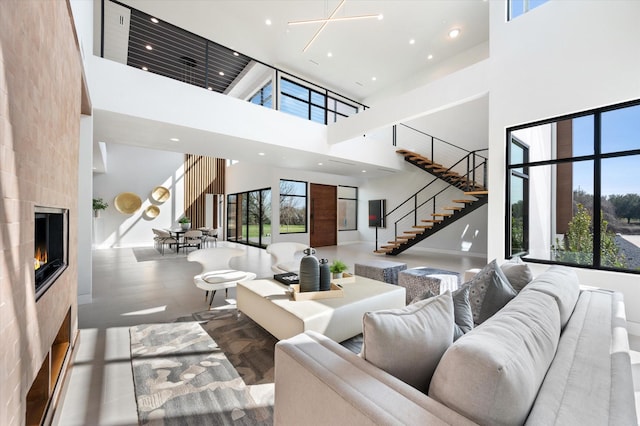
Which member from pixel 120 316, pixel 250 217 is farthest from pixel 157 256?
pixel 120 316

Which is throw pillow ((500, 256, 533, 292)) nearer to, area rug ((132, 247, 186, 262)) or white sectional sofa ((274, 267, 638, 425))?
white sectional sofa ((274, 267, 638, 425))

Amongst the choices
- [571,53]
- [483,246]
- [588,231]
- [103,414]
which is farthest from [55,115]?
[483,246]

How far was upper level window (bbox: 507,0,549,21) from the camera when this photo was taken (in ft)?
13.9

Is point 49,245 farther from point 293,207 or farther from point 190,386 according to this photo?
point 293,207

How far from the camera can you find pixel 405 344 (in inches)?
44.1

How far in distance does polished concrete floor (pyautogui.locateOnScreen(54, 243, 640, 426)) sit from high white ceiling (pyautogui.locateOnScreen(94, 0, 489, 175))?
9.14 feet

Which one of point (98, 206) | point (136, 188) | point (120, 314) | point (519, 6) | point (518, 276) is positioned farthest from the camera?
point (136, 188)

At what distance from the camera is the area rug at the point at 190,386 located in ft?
5.95

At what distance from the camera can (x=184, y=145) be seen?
6.37 metres

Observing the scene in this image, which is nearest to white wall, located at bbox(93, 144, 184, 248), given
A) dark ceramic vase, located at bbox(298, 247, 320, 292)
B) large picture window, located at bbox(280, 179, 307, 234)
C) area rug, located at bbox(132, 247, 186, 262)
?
area rug, located at bbox(132, 247, 186, 262)

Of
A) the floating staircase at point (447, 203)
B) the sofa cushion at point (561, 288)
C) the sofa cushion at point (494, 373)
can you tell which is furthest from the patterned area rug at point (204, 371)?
the floating staircase at point (447, 203)

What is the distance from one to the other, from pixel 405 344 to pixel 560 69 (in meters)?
4.73

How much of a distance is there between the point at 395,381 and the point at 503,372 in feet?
1.17

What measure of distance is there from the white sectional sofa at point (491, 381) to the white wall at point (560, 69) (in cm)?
339
